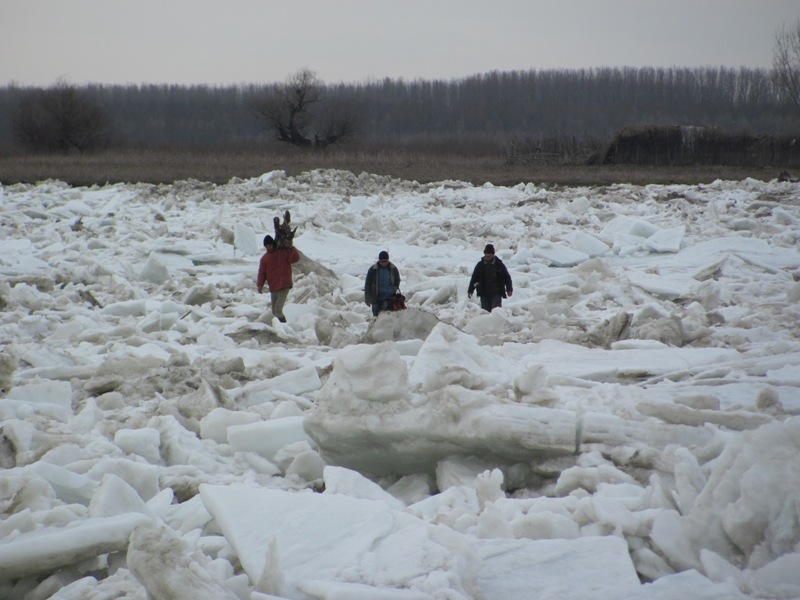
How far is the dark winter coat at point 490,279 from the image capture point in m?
7.94

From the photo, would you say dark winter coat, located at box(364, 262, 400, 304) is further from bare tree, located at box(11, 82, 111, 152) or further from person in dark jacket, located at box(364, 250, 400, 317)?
bare tree, located at box(11, 82, 111, 152)

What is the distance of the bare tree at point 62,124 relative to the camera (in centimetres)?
3797

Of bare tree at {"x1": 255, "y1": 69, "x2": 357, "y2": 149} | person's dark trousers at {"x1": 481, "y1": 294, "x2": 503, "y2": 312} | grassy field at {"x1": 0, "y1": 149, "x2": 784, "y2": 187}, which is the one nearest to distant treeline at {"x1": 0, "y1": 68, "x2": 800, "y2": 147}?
bare tree at {"x1": 255, "y1": 69, "x2": 357, "y2": 149}

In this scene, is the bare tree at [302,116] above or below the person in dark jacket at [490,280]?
above

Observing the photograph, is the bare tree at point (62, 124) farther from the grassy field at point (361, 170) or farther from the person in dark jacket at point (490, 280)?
the person in dark jacket at point (490, 280)

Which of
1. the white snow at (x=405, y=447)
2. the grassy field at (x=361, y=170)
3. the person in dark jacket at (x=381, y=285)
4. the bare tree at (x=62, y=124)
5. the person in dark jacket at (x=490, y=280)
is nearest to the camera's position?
the white snow at (x=405, y=447)

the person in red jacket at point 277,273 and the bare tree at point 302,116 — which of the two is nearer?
the person in red jacket at point 277,273

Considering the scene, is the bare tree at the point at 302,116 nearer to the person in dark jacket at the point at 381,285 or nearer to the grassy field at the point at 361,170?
the grassy field at the point at 361,170

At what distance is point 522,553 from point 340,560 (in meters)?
0.56

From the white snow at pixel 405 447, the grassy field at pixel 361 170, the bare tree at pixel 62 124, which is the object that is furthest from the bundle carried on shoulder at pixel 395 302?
the bare tree at pixel 62 124

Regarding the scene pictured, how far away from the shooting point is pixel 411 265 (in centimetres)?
1095

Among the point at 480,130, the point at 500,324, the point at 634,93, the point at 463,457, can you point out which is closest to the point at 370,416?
the point at 463,457

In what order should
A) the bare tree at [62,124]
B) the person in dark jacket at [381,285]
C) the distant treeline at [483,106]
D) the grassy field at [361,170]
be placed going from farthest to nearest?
the distant treeline at [483,106]
the bare tree at [62,124]
the grassy field at [361,170]
the person in dark jacket at [381,285]

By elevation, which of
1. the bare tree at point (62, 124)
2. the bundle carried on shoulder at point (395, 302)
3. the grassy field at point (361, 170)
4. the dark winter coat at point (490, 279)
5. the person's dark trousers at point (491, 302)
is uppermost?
Result: the bare tree at point (62, 124)
